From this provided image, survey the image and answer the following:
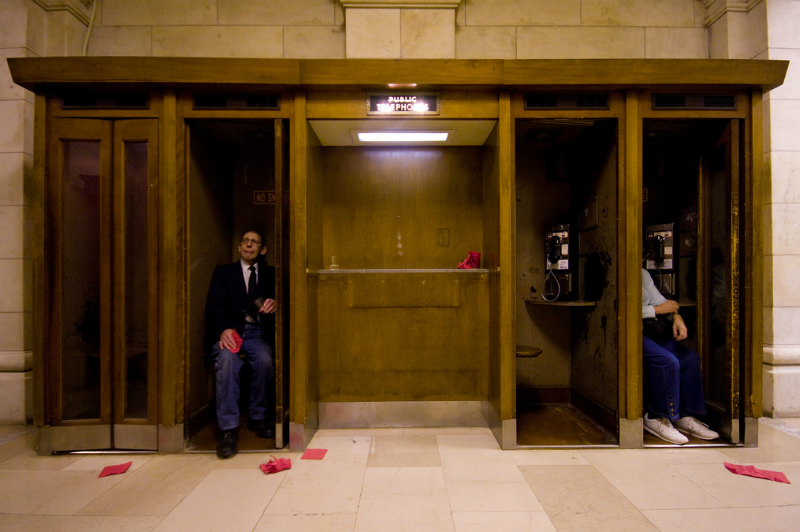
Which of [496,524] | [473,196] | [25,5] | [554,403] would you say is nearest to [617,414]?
[554,403]

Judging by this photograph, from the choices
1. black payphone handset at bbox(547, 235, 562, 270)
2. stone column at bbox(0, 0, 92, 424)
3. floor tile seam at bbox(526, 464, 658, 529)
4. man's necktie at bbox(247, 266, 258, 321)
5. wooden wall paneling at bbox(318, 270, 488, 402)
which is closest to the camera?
floor tile seam at bbox(526, 464, 658, 529)

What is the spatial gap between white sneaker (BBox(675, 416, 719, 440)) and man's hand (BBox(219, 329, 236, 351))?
4.07 metres

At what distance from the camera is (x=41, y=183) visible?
3.13m

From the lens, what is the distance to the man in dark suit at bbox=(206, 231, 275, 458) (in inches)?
127

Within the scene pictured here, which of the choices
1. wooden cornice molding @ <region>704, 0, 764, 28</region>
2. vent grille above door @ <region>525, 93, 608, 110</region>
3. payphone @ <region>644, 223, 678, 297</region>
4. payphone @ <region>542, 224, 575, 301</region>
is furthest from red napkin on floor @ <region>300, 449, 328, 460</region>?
wooden cornice molding @ <region>704, 0, 764, 28</region>

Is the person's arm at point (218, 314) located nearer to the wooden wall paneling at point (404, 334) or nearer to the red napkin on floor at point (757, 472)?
the wooden wall paneling at point (404, 334)

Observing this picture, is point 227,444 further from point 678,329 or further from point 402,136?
point 678,329

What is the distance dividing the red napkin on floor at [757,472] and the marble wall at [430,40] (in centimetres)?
156

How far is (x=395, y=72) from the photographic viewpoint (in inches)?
124

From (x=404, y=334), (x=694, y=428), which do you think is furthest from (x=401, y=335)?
(x=694, y=428)

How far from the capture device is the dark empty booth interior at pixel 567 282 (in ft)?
11.3

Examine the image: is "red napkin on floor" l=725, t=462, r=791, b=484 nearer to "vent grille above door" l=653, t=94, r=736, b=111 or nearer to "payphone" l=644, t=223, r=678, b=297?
"payphone" l=644, t=223, r=678, b=297

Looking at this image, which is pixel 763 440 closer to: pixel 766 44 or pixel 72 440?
pixel 766 44

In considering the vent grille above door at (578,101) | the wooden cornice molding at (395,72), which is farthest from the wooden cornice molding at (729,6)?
the vent grille above door at (578,101)
